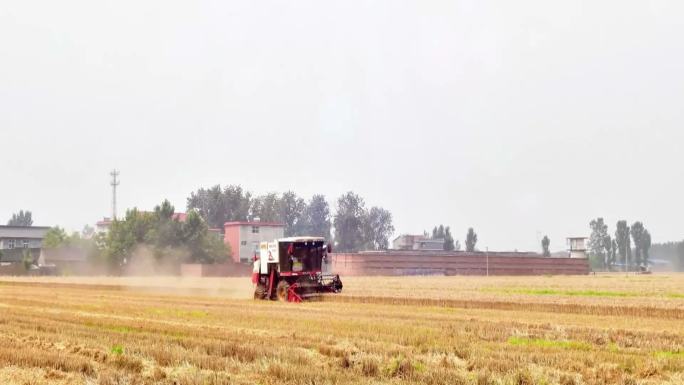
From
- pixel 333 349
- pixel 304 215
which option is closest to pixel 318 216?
pixel 304 215

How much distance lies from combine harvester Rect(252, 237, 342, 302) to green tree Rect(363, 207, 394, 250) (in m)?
133

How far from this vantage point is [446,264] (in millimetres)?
117125

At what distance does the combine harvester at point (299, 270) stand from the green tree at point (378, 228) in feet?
437

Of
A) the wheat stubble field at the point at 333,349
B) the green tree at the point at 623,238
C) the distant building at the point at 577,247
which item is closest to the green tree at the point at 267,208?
the distant building at the point at 577,247

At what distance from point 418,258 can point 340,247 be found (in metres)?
54.6

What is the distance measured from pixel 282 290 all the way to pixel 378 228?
139 meters

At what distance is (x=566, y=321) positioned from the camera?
898 inches

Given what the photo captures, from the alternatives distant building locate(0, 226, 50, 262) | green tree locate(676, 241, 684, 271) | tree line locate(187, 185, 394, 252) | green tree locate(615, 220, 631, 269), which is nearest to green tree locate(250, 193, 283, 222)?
tree line locate(187, 185, 394, 252)

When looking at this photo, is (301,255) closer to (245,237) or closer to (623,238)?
(245,237)

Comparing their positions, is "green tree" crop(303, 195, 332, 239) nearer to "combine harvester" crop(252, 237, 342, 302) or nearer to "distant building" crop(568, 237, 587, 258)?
"distant building" crop(568, 237, 587, 258)

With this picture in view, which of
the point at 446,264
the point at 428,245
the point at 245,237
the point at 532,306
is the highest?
the point at 245,237

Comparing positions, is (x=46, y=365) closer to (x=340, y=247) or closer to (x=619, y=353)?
(x=619, y=353)

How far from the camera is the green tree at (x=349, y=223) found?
168250mm

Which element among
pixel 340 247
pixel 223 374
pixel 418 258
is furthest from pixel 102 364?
pixel 340 247
